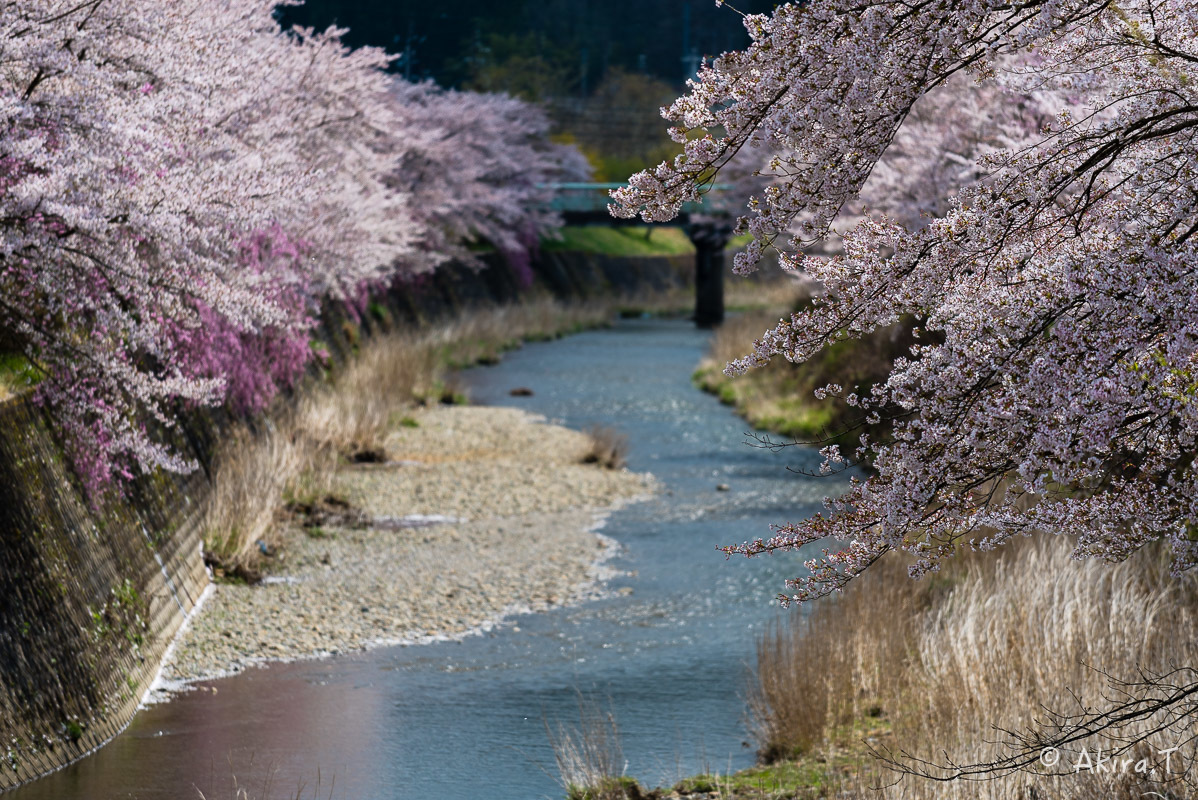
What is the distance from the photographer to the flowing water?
26.9 ft

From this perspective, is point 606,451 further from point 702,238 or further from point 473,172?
point 702,238

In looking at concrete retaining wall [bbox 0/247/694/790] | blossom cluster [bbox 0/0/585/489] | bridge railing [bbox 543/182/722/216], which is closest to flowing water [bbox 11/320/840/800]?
concrete retaining wall [bbox 0/247/694/790]

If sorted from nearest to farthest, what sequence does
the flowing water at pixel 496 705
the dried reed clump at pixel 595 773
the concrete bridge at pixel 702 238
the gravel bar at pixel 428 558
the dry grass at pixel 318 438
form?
the dried reed clump at pixel 595 773 → the flowing water at pixel 496 705 → the gravel bar at pixel 428 558 → the dry grass at pixel 318 438 → the concrete bridge at pixel 702 238

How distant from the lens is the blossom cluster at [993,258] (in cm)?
427

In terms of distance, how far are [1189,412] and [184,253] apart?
714 centimetres

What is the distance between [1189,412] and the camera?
13.7ft

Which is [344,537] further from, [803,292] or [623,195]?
[803,292]

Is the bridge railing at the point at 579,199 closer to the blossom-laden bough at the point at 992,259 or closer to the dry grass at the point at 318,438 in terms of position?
the dry grass at the point at 318,438

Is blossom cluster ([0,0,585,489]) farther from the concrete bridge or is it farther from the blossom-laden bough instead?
the concrete bridge

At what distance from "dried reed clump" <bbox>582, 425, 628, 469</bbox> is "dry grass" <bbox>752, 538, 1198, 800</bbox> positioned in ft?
32.9

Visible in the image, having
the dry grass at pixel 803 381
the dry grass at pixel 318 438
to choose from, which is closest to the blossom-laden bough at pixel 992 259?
the dry grass at pixel 318 438

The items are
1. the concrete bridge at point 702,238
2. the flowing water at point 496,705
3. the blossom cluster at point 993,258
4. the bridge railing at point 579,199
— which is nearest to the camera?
the blossom cluster at point 993,258

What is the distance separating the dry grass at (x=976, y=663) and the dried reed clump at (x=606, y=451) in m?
10.0

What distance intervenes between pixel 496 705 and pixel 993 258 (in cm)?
602
